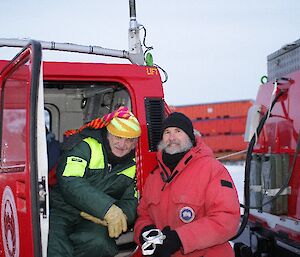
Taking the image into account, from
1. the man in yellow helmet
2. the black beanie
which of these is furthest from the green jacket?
the black beanie

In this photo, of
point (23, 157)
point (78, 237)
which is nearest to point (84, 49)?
point (78, 237)

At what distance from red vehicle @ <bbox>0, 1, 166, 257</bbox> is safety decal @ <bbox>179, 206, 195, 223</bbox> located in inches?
25.4

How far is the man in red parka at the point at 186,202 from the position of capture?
2.75 metres

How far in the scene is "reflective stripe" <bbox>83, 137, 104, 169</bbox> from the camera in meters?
3.20

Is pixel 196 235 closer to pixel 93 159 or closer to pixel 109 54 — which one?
pixel 93 159

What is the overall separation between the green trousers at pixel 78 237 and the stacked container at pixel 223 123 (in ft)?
64.6

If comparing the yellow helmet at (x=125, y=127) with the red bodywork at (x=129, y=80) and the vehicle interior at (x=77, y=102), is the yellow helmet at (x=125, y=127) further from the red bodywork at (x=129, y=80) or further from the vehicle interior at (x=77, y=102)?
the vehicle interior at (x=77, y=102)

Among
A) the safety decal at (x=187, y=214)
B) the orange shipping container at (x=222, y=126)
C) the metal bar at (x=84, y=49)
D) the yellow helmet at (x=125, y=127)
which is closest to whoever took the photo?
the safety decal at (x=187, y=214)

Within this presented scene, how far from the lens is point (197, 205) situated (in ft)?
9.57

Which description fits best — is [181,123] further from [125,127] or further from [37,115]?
[37,115]

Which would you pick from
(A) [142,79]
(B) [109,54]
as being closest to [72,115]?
(B) [109,54]

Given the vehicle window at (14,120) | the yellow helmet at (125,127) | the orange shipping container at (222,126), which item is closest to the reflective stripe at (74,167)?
the yellow helmet at (125,127)

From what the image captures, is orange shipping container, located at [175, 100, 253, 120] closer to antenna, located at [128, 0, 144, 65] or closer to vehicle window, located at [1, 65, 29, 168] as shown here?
antenna, located at [128, 0, 144, 65]

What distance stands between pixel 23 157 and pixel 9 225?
55cm
